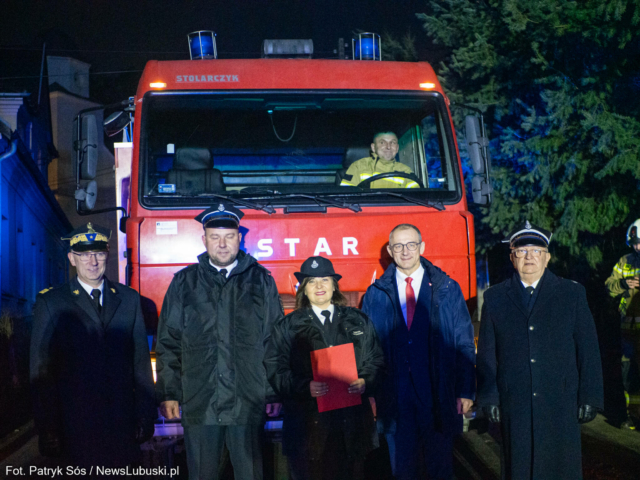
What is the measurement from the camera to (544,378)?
3.96 meters

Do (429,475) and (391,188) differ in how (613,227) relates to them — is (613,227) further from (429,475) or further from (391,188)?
(429,475)

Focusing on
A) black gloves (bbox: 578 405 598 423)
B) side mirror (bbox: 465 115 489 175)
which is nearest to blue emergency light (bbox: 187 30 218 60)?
side mirror (bbox: 465 115 489 175)

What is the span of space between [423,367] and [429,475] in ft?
2.15

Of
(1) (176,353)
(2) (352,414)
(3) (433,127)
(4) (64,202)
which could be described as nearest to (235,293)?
(1) (176,353)

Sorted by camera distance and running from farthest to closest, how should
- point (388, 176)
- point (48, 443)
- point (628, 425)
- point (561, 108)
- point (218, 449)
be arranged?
point (561, 108) → point (628, 425) → point (388, 176) → point (218, 449) → point (48, 443)

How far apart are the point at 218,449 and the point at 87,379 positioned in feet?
2.87

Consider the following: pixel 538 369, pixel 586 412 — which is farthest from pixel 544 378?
pixel 586 412

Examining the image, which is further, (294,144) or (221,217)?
(294,144)

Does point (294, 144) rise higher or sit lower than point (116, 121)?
lower

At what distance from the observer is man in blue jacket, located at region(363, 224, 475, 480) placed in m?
4.22

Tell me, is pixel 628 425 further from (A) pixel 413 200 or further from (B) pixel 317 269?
(B) pixel 317 269

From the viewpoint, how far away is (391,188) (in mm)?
5453

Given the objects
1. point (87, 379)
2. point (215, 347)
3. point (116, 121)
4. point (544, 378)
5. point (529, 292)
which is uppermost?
point (116, 121)

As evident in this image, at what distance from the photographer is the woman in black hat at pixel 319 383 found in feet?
13.0
